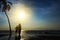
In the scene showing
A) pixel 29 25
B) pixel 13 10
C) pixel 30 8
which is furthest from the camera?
pixel 29 25

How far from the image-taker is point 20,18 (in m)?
8.34

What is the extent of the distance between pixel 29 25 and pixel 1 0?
380 centimetres

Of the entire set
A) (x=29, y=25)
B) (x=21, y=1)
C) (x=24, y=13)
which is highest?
(x=21, y=1)

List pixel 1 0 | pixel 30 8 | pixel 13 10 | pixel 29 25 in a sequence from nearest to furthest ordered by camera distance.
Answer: pixel 1 0 < pixel 13 10 < pixel 30 8 < pixel 29 25

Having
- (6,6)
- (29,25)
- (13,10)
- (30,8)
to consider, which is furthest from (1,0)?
(29,25)

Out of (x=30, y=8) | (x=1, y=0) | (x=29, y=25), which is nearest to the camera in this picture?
(x=1, y=0)

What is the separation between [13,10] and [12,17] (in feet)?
1.06

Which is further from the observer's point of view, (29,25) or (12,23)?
(29,25)

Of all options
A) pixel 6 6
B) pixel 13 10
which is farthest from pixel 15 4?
pixel 6 6

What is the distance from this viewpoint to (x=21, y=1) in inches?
326

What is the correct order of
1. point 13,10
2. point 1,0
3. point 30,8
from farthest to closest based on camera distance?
1. point 30,8
2. point 13,10
3. point 1,0

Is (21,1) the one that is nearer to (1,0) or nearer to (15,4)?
(15,4)

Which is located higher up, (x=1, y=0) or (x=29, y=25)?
(x=1, y=0)

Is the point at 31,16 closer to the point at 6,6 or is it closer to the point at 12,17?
the point at 12,17
